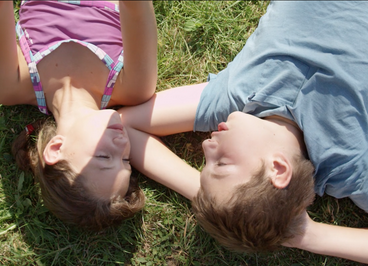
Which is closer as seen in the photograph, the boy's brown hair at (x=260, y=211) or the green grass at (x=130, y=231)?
the boy's brown hair at (x=260, y=211)

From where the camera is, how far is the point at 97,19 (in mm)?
2607

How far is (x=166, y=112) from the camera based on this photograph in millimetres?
2604

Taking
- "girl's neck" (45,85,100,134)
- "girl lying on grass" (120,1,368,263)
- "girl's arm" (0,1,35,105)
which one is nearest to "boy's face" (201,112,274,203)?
"girl lying on grass" (120,1,368,263)

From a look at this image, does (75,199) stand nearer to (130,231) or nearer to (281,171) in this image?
(130,231)

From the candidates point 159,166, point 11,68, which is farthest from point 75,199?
point 11,68

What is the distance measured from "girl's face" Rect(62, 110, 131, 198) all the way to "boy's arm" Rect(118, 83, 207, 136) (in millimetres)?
320

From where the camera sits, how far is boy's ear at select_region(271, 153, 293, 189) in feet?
6.67

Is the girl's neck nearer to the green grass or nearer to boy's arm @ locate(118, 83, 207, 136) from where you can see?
boy's arm @ locate(118, 83, 207, 136)

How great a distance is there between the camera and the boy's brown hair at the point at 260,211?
202 centimetres

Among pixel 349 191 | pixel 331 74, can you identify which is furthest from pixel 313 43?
pixel 349 191

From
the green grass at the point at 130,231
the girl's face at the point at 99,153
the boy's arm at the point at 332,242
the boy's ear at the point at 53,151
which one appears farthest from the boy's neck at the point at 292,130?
the boy's ear at the point at 53,151

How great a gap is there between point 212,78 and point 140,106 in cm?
58

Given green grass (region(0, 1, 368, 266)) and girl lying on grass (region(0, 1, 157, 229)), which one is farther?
green grass (region(0, 1, 368, 266))

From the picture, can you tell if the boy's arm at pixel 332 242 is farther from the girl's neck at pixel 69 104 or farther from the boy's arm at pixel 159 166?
the girl's neck at pixel 69 104
